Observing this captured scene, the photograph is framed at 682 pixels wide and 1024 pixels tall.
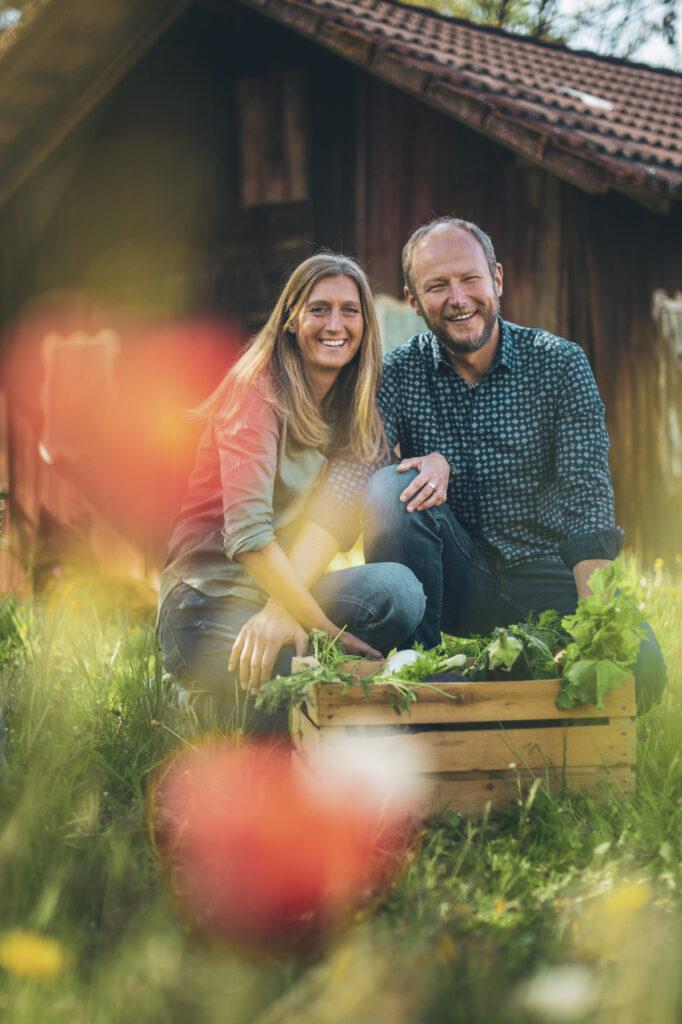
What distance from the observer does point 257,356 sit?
3090mm

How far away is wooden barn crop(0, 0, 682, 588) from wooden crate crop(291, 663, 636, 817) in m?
3.77

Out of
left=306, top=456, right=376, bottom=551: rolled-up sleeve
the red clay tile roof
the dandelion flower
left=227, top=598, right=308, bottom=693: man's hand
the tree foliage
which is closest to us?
the dandelion flower

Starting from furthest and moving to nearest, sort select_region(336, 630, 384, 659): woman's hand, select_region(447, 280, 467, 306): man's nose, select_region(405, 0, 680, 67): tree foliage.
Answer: select_region(405, 0, 680, 67): tree foliage → select_region(447, 280, 467, 306): man's nose → select_region(336, 630, 384, 659): woman's hand

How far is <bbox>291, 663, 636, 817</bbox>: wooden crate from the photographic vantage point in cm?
234

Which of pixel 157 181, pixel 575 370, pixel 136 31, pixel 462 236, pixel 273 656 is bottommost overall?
pixel 273 656

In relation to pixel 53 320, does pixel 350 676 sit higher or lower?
lower

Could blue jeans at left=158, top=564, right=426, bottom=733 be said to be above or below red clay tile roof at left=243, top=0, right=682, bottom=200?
below

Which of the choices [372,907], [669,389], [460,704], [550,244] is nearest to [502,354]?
[460,704]

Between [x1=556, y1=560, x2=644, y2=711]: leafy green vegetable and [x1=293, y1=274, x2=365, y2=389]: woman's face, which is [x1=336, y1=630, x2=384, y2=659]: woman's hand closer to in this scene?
[x1=556, y1=560, x2=644, y2=711]: leafy green vegetable

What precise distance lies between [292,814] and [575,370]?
5.83 feet

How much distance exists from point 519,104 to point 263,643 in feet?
13.0

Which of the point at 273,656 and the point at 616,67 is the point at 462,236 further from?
the point at 616,67

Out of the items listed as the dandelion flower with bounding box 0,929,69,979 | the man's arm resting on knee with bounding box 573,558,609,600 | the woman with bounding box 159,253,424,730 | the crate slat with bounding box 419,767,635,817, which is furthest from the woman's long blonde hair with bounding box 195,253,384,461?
the dandelion flower with bounding box 0,929,69,979

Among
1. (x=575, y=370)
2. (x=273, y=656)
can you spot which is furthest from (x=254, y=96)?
(x=273, y=656)
